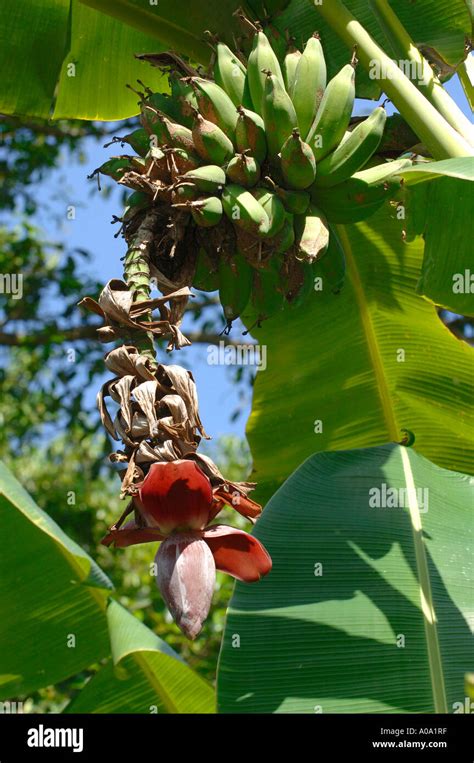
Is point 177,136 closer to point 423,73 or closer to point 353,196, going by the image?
point 353,196

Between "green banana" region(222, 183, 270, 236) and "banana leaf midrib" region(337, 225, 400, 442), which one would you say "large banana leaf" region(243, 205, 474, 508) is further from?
"green banana" region(222, 183, 270, 236)

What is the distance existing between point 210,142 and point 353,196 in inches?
9.1

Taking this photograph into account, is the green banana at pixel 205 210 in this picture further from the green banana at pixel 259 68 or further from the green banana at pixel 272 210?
the green banana at pixel 259 68

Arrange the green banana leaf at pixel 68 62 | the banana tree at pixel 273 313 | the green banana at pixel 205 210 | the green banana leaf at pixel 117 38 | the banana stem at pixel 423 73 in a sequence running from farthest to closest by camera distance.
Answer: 1. the green banana leaf at pixel 68 62
2. the green banana leaf at pixel 117 38
3. the banana stem at pixel 423 73
4. the green banana at pixel 205 210
5. the banana tree at pixel 273 313

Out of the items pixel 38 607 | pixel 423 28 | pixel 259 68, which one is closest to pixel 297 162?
pixel 259 68

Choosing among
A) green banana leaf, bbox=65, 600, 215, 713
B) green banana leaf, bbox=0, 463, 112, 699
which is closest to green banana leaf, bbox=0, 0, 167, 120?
green banana leaf, bbox=0, 463, 112, 699

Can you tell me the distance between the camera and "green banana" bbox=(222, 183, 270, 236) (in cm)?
127

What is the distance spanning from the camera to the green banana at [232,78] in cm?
142

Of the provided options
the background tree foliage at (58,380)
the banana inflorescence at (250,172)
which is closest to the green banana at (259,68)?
the banana inflorescence at (250,172)

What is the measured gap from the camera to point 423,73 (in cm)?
157

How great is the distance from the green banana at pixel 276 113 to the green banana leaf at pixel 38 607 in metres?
0.65

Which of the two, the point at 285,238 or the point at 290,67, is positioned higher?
the point at 290,67
